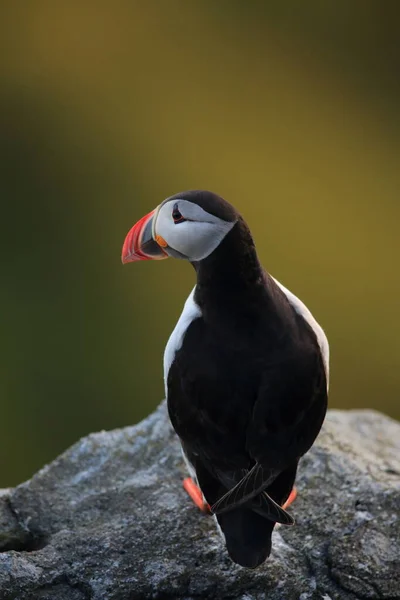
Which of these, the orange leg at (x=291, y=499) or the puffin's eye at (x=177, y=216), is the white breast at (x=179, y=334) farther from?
the orange leg at (x=291, y=499)

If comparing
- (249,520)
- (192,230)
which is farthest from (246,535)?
(192,230)

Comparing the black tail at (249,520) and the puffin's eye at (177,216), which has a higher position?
the puffin's eye at (177,216)

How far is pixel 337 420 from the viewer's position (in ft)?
8.05

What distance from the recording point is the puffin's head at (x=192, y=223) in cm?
163

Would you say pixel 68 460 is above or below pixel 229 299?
below

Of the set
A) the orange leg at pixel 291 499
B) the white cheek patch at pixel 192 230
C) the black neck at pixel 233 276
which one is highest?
the white cheek patch at pixel 192 230

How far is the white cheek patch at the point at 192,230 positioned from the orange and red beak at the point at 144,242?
0.05 meters

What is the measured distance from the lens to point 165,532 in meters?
1.82

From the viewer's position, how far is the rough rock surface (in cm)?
169

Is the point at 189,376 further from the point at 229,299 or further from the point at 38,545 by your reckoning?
the point at 38,545

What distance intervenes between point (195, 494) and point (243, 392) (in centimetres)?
40

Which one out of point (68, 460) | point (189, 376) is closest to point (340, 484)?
point (189, 376)

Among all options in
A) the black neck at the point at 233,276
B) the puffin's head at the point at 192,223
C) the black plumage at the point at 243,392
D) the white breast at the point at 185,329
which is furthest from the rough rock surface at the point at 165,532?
the puffin's head at the point at 192,223

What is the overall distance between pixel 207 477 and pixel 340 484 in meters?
0.40
